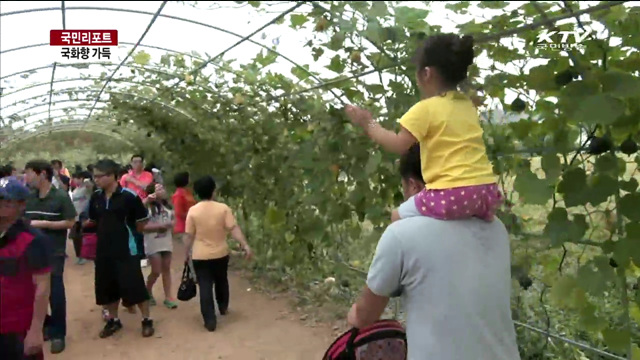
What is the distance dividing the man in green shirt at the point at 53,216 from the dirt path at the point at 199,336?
45cm

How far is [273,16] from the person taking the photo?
3.84 metres

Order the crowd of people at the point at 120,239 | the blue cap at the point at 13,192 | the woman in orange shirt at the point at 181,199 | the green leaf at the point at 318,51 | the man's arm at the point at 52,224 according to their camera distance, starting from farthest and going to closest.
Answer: the woman in orange shirt at the point at 181,199 < the crowd of people at the point at 120,239 < the man's arm at the point at 52,224 < the green leaf at the point at 318,51 < the blue cap at the point at 13,192

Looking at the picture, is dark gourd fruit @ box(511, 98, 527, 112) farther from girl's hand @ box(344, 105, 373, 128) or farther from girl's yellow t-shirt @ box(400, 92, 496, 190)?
girl's yellow t-shirt @ box(400, 92, 496, 190)

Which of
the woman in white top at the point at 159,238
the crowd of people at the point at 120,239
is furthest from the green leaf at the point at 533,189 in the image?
the woman in white top at the point at 159,238

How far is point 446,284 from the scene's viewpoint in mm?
1536

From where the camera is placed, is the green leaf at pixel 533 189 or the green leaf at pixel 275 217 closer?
the green leaf at pixel 533 189

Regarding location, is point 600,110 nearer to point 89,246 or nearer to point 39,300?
point 39,300

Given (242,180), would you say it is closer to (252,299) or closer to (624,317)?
(252,299)

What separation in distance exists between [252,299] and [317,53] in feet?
12.1

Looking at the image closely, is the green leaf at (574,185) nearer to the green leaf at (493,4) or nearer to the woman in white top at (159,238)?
the green leaf at (493,4)

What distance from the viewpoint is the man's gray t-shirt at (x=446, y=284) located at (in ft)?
5.04

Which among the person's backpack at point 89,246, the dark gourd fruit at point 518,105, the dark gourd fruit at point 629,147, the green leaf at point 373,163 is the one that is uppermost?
the dark gourd fruit at point 518,105

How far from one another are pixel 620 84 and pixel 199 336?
13.8 ft

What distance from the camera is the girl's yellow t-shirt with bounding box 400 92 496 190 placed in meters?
1.63
